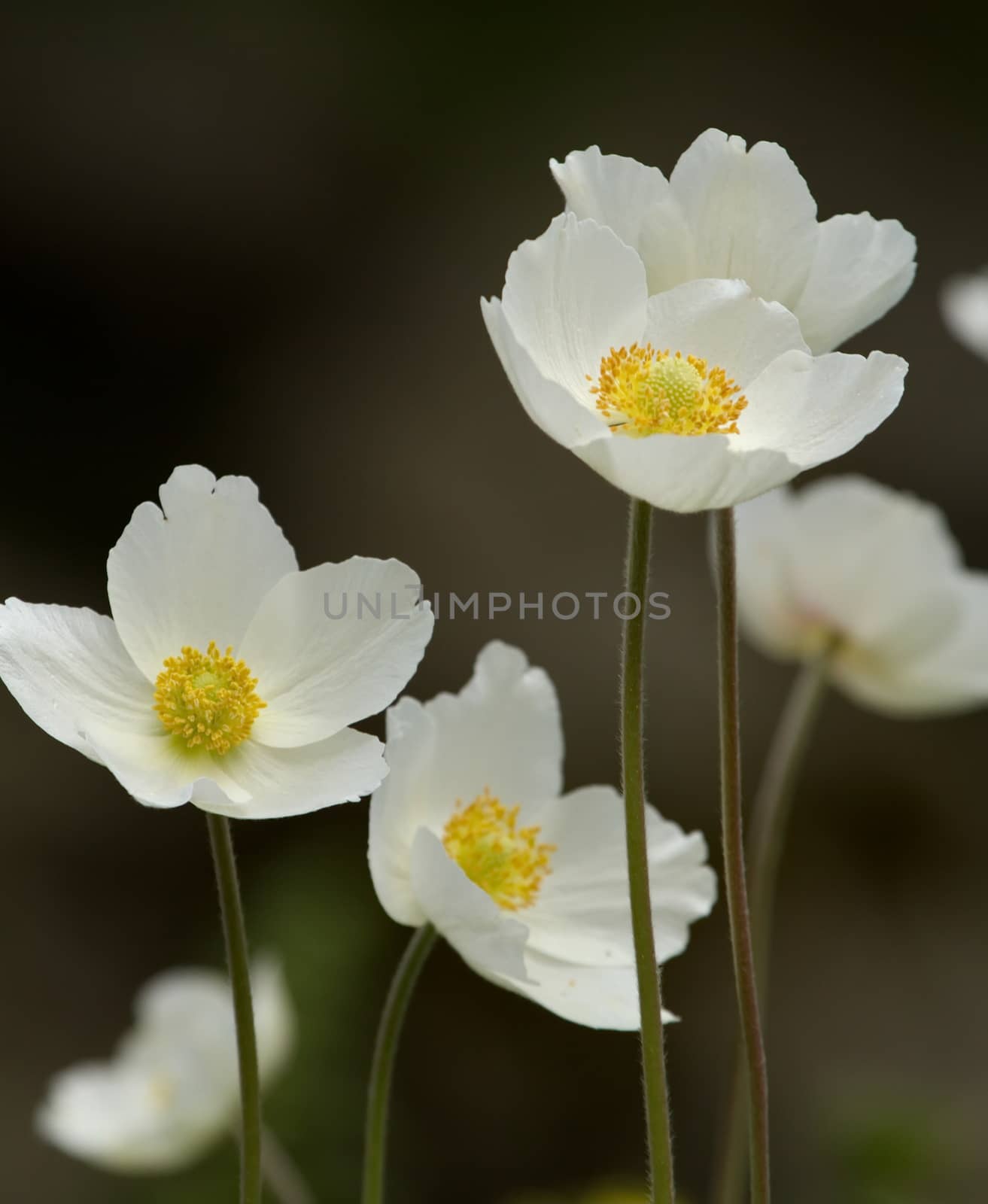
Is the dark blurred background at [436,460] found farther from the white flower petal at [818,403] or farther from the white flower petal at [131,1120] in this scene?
the white flower petal at [818,403]

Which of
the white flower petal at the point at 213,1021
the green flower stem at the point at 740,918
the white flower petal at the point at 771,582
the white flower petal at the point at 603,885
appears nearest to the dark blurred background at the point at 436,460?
the white flower petal at the point at 213,1021

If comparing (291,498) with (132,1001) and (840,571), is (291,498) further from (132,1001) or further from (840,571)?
(840,571)

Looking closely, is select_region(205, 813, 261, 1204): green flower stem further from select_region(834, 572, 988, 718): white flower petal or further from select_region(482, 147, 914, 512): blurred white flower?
select_region(834, 572, 988, 718): white flower petal

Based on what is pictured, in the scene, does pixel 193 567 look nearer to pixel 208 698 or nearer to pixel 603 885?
pixel 208 698

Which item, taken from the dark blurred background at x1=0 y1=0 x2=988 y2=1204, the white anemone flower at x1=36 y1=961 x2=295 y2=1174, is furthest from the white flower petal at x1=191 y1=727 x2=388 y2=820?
the dark blurred background at x1=0 y1=0 x2=988 y2=1204

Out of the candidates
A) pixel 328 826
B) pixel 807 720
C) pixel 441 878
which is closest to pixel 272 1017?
pixel 807 720

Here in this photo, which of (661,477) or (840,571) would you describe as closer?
(661,477)
